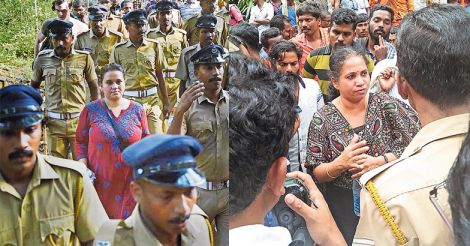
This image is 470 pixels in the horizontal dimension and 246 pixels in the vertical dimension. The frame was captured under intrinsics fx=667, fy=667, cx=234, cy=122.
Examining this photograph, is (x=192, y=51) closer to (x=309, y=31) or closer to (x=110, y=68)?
(x=110, y=68)

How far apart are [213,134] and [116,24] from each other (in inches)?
16.7

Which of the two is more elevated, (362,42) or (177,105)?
(362,42)

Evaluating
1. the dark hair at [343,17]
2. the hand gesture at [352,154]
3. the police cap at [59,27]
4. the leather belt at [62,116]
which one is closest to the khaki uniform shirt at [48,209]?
the leather belt at [62,116]

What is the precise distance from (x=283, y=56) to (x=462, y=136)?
1.90 ft

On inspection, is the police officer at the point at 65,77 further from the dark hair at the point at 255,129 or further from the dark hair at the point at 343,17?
the dark hair at the point at 343,17

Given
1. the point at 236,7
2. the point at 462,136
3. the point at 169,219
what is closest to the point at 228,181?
the point at 169,219

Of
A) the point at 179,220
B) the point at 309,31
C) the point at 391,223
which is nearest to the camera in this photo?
the point at 391,223

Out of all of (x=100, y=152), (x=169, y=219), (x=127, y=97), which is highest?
(x=127, y=97)

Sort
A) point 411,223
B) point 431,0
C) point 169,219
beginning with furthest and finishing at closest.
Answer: point 431,0, point 169,219, point 411,223

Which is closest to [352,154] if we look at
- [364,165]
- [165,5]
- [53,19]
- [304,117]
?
[364,165]

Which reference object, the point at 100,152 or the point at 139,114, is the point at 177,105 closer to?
the point at 139,114

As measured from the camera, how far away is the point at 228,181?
6.30ft

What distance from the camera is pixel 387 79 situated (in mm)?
1819

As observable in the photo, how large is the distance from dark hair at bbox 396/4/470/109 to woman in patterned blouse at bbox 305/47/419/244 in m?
0.20
